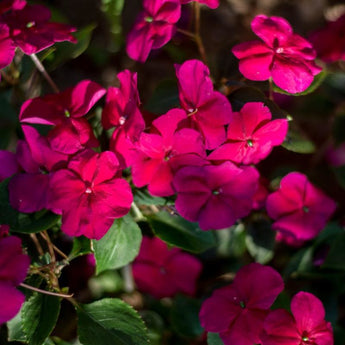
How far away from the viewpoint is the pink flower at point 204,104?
104 cm

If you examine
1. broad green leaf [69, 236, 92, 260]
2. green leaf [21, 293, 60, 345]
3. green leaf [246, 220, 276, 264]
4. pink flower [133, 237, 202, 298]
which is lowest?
pink flower [133, 237, 202, 298]

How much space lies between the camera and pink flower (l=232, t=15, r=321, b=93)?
3.54 feet

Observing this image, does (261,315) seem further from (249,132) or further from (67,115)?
(67,115)

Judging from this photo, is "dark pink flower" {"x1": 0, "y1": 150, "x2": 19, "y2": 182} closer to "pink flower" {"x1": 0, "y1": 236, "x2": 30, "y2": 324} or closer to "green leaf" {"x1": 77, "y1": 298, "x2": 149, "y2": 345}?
"pink flower" {"x1": 0, "y1": 236, "x2": 30, "y2": 324}

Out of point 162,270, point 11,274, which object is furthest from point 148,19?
point 162,270

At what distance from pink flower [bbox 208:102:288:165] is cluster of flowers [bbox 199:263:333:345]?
261 mm

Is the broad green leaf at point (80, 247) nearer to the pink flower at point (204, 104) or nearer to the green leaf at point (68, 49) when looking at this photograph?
the pink flower at point (204, 104)

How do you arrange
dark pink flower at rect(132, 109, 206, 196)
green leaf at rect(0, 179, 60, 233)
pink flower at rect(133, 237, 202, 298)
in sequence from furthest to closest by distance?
pink flower at rect(133, 237, 202, 298), green leaf at rect(0, 179, 60, 233), dark pink flower at rect(132, 109, 206, 196)

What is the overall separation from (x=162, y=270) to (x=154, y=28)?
0.76 metres

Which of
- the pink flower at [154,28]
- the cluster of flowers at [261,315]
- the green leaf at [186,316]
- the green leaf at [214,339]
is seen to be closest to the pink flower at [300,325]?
the cluster of flowers at [261,315]

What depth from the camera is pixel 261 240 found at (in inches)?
54.0

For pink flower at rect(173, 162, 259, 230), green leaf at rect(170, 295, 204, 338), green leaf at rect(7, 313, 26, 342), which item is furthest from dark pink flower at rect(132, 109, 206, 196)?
green leaf at rect(170, 295, 204, 338)

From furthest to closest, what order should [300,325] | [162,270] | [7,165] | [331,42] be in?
[162,270] → [331,42] → [7,165] → [300,325]

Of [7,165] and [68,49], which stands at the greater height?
[68,49]
